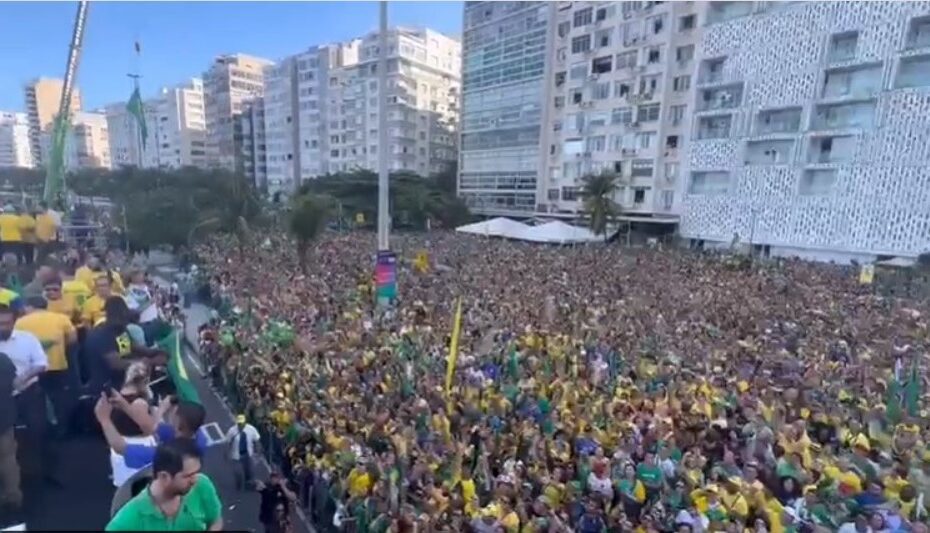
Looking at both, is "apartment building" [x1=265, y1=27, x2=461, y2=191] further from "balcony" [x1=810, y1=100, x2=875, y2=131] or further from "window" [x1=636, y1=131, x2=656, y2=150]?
"balcony" [x1=810, y1=100, x2=875, y2=131]

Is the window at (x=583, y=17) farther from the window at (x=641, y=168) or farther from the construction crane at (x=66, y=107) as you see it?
the construction crane at (x=66, y=107)

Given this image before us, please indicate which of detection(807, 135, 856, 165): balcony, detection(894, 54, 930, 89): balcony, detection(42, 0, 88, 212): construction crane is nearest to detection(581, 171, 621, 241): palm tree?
detection(807, 135, 856, 165): balcony

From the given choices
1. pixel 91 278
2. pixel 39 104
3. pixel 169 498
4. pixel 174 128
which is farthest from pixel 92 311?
pixel 174 128

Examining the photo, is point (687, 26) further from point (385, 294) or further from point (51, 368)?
point (51, 368)

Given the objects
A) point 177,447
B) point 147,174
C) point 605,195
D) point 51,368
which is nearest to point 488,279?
point 51,368

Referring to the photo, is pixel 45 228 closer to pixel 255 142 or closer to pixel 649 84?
pixel 649 84

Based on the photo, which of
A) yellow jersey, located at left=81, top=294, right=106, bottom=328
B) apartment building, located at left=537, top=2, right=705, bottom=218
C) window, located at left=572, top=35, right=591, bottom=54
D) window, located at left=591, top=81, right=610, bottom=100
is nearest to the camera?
yellow jersey, located at left=81, top=294, right=106, bottom=328
